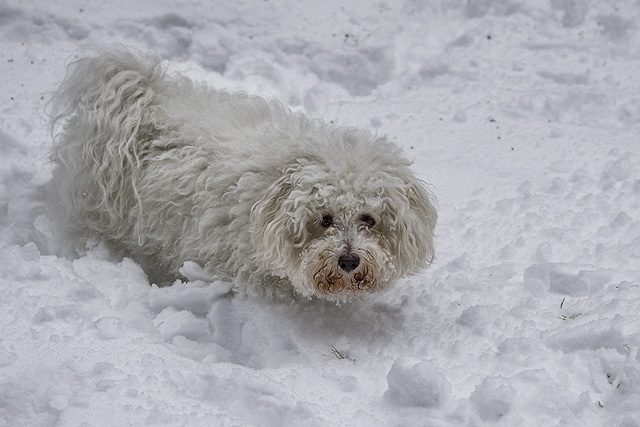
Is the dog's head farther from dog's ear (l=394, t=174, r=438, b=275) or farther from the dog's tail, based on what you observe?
the dog's tail

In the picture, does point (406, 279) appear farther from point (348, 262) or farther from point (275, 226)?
point (275, 226)

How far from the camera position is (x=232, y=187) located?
11.4 ft

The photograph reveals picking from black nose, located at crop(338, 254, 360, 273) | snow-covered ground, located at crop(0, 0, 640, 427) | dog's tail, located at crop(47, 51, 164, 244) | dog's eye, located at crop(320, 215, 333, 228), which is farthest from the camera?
dog's tail, located at crop(47, 51, 164, 244)

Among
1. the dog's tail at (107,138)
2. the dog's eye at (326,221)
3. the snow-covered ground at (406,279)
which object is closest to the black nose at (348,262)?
the dog's eye at (326,221)

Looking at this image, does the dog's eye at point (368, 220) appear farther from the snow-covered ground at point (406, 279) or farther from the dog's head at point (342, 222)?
the snow-covered ground at point (406, 279)

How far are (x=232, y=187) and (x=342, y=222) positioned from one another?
24.9 inches

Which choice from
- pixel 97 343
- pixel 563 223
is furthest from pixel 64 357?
pixel 563 223

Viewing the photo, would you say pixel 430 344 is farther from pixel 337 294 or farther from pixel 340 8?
pixel 340 8

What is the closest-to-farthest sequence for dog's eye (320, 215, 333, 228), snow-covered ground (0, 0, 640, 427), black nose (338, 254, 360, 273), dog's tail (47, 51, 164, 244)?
snow-covered ground (0, 0, 640, 427)
black nose (338, 254, 360, 273)
dog's eye (320, 215, 333, 228)
dog's tail (47, 51, 164, 244)

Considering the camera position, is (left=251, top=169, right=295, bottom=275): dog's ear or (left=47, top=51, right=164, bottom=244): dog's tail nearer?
(left=251, top=169, right=295, bottom=275): dog's ear

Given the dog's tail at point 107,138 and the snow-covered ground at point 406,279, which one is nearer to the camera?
the snow-covered ground at point 406,279

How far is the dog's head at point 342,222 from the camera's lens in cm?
313

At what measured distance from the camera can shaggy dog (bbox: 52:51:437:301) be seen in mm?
3168

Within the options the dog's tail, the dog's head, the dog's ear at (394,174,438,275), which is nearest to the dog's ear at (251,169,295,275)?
the dog's head
